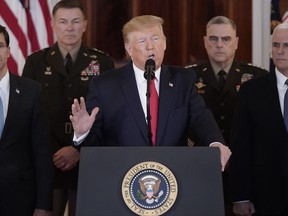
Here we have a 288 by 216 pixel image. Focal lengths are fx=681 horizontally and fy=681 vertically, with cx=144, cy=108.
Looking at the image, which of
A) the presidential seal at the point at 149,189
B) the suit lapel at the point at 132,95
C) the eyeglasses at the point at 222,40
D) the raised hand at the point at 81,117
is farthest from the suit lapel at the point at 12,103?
the eyeglasses at the point at 222,40

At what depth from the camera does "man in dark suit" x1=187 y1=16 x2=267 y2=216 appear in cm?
385

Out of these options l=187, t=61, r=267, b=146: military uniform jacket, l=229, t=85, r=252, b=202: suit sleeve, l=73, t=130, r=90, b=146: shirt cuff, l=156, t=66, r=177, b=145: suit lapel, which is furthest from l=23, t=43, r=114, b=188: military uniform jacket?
l=73, t=130, r=90, b=146: shirt cuff

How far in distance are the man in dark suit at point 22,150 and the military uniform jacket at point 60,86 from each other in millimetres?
624

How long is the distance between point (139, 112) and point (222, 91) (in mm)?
1307

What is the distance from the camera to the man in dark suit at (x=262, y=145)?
130 inches

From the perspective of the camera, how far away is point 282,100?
338cm

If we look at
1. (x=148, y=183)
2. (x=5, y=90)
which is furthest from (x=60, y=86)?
(x=148, y=183)

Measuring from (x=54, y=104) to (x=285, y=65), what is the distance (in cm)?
127

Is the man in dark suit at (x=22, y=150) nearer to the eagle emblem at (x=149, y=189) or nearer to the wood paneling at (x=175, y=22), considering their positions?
the eagle emblem at (x=149, y=189)

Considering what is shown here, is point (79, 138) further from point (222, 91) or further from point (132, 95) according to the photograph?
point (222, 91)

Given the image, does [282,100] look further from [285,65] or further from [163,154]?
[163,154]

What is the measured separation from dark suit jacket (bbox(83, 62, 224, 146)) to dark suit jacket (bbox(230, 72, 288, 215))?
26.8 inches

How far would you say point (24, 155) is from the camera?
3.08 metres

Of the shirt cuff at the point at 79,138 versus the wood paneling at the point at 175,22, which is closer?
the shirt cuff at the point at 79,138
